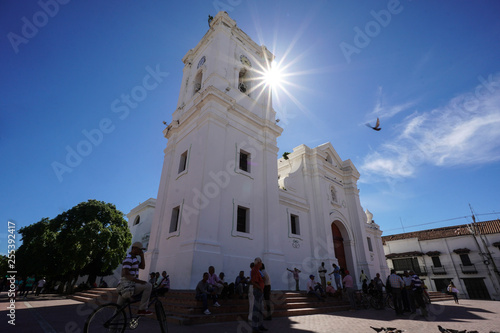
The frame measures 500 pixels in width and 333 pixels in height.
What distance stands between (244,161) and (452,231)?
34113 mm

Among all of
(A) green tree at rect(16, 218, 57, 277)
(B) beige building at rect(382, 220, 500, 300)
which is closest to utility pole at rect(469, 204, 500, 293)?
(B) beige building at rect(382, 220, 500, 300)

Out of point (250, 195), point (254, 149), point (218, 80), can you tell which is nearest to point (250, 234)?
point (250, 195)

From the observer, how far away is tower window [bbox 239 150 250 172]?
12667mm

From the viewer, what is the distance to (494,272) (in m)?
25.8

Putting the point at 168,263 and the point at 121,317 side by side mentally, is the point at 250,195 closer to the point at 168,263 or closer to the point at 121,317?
the point at 168,263

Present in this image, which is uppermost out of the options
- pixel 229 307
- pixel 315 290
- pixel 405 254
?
pixel 405 254

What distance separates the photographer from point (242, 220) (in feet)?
37.3

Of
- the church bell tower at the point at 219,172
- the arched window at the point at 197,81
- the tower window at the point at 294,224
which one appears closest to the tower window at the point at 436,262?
the tower window at the point at 294,224

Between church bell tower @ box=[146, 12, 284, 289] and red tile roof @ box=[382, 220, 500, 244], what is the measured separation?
30666 mm

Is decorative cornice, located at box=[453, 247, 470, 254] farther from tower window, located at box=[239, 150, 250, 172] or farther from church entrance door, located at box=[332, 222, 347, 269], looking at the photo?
tower window, located at box=[239, 150, 250, 172]

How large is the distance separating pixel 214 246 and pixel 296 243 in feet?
21.6

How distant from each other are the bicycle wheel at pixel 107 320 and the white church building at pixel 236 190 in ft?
15.9

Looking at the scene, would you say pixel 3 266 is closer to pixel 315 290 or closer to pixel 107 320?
pixel 315 290

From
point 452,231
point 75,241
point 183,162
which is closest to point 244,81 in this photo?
point 183,162
